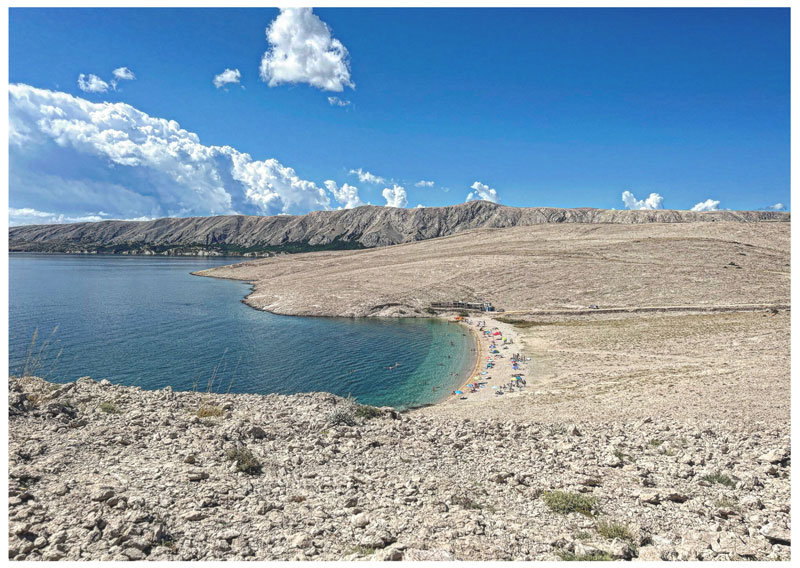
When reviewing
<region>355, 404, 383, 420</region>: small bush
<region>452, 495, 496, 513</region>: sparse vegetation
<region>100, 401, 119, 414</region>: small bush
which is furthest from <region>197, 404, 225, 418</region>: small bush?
<region>452, 495, 496, 513</region>: sparse vegetation

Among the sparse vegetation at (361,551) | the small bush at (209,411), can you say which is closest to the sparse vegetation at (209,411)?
the small bush at (209,411)

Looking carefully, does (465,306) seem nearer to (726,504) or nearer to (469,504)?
(726,504)

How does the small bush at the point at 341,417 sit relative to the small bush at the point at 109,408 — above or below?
below

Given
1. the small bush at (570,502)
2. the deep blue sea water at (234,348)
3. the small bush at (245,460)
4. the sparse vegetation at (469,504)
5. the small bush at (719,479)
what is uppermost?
the small bush at (245,460)

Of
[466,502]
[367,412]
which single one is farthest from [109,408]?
Answer: [466,502]

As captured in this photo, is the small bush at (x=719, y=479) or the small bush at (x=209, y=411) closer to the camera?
the small bush at (x=719, y=479)

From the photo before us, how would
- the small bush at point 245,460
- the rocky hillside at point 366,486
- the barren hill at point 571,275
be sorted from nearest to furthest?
the rocky hillside at point 366,486 → the small bush at point 245,460 → the barren hill at point 571,275

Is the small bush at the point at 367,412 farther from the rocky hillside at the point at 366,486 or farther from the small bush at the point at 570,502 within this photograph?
the small bush at the point at 570,502
